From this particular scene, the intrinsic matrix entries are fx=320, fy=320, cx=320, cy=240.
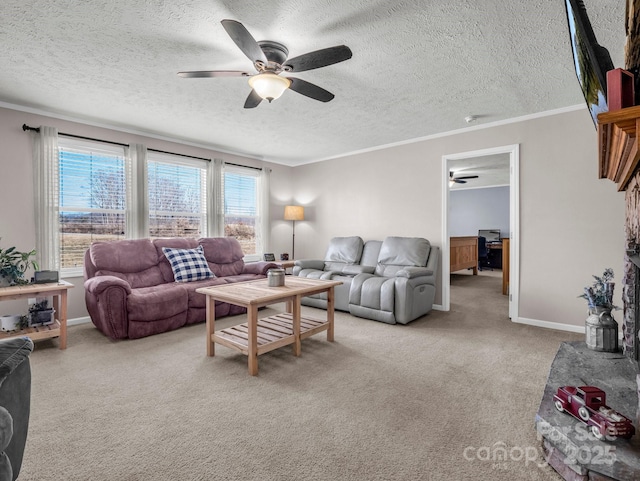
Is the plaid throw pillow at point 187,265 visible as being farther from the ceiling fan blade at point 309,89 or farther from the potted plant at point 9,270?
the ceiling fan blade at point 309,89

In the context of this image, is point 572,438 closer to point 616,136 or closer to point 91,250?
point 616,136

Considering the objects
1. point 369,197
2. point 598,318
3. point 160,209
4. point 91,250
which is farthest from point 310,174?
point 598,318

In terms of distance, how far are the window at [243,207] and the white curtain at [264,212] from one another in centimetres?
6

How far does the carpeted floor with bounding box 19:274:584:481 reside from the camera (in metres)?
1.47

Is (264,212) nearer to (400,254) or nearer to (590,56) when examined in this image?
(400,254)

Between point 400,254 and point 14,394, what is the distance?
13.1 feet

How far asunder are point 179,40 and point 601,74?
8.04 feet

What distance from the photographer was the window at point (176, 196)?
4531mm

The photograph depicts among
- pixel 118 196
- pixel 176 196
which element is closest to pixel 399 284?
pixel 176 196

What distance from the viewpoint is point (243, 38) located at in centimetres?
187

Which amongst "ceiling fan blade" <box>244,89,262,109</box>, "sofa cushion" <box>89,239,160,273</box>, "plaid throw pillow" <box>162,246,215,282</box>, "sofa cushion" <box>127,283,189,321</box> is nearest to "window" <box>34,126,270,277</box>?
"sofa cushion" <box>89,239,160,273</box>

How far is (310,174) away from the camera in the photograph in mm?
6121

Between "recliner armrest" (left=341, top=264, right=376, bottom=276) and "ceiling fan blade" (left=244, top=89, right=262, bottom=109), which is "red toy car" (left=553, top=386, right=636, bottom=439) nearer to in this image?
"ceiling fan blade" (left=244, top=89, right=262, bottom=109)

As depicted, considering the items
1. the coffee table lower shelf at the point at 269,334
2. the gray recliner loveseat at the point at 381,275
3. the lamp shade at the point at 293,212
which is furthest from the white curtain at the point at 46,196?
the lamp shade at the point at 293,212
